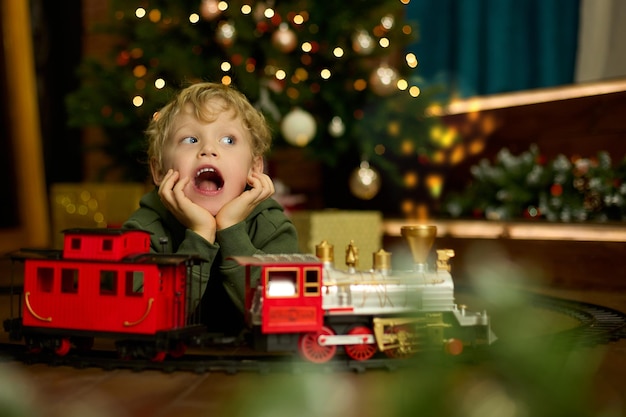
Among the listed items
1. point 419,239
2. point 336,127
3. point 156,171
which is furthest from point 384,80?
point 419,239

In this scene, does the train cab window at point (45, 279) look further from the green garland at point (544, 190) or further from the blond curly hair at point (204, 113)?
the green garland at point (544, 190)

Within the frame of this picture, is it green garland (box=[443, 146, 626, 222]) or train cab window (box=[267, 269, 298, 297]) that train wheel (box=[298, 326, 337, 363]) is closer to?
train cab window (box=[267, 269, 298, 297])

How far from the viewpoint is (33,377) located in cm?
122

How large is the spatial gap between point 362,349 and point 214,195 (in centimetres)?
45

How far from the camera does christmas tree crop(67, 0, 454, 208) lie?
3168mm

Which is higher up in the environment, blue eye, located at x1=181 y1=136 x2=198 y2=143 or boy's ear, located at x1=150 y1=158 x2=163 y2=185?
blue eye, located at x1=181 y1=136 x2=198 y2=143

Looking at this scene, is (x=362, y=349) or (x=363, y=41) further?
(x=363, y=41)

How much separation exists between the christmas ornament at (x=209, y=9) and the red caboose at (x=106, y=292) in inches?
82.6

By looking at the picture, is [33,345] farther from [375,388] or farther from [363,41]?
[363,41]

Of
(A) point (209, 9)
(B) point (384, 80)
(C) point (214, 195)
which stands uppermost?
(A) point (209, 9)

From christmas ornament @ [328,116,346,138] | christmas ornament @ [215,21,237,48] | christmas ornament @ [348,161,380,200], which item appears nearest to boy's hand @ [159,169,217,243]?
christmas ornament @ [215,21,237,48]

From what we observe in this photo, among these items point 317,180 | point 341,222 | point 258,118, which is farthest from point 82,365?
point 317,180

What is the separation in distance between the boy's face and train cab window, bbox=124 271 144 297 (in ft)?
0.65

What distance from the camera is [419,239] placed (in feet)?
4.34
